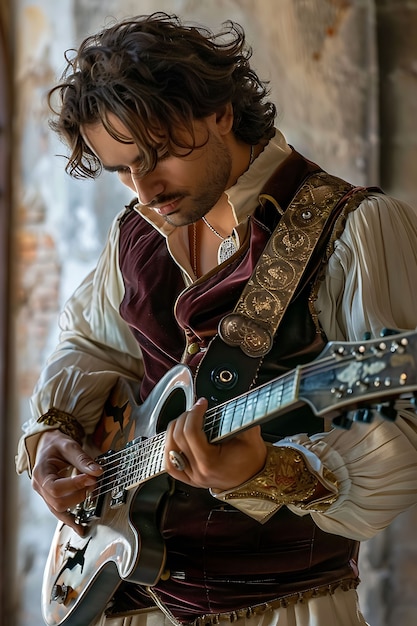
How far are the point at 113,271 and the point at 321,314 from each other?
0.58m

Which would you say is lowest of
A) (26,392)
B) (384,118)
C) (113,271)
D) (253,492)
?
(253,492)

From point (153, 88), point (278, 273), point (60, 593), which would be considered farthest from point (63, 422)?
point (153, 88)

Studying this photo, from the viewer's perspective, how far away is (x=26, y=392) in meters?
3.78

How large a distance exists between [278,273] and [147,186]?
0.94ft

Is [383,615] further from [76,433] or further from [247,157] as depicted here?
[247,157]

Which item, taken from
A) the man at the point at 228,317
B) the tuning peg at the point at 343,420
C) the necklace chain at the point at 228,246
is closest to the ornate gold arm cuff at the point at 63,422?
the man at the point at 228,317

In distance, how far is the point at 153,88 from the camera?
70.8 inches

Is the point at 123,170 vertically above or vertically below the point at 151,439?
above

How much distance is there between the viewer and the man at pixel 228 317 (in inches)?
60.6

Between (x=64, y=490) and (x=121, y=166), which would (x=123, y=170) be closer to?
(x=121, y=166)

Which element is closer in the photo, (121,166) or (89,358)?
(121,166)

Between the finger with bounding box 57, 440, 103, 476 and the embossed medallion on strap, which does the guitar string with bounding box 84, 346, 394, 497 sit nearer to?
the finger with bounding box 57, 440, 103, 476

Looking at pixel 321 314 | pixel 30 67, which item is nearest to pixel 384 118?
→ pixel 30 67

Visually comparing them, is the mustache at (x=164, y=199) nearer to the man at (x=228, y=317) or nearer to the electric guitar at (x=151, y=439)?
the man at (x=228, y=317)
